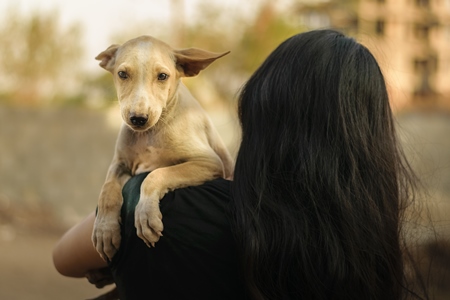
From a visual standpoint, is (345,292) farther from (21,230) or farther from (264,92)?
(21,230)

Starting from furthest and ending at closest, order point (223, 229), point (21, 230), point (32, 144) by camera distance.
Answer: point (32, 144)
point (21, 230)
point (223, 229)

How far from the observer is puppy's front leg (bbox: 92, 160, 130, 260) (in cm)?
167

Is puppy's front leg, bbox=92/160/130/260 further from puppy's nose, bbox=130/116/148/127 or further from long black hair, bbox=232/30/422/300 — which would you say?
long black hair, bbox=232/30/422/300

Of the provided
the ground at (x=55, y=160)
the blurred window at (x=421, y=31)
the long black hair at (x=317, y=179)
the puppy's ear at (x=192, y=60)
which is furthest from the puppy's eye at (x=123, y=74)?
the blurred window at (x=421, y=31)

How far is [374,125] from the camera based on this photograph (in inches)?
70.0

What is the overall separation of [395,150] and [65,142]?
8.35 metres

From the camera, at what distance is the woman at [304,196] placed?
5.39ft

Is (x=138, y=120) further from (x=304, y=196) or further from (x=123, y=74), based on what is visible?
(x=304, y=196)

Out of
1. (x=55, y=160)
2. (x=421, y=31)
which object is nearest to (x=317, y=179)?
(x=55, y=160)

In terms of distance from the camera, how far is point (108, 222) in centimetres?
171

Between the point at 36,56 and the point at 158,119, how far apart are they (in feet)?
34.0

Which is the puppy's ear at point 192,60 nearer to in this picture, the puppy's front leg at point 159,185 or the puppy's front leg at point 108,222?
the puppy's front leg at point 159,185

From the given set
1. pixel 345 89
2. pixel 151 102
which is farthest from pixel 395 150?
pixel 151 102

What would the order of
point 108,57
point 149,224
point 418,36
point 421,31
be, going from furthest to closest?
point 421,31, point 418,36, point 108,57, point 149,224
